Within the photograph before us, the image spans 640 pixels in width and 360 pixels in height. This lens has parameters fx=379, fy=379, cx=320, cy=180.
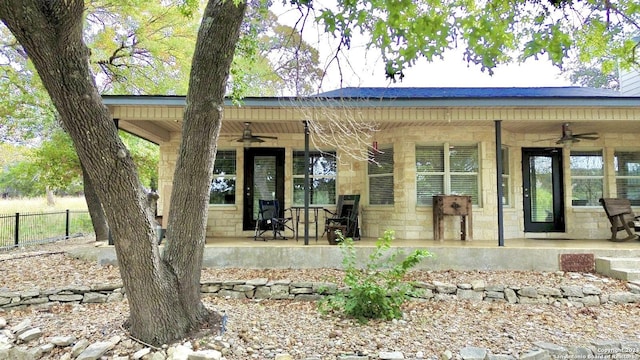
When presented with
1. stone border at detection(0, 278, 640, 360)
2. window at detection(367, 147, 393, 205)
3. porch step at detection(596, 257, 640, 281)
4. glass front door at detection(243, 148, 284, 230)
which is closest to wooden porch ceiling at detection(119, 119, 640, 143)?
glass front door at detection(243, 148, 284, 230)

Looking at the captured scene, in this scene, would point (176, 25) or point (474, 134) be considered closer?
point (474, 134)

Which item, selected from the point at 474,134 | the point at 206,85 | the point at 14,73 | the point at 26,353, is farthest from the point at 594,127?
the point at 14,73

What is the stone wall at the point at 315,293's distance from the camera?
4.82 meters

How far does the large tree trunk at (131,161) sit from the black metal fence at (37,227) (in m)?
7.31

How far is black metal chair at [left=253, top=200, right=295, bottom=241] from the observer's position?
709 cm

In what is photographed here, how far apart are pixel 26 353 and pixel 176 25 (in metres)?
7.83

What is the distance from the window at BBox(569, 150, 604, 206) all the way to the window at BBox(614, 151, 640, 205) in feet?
1.12

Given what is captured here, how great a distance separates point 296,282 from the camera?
5160 mm

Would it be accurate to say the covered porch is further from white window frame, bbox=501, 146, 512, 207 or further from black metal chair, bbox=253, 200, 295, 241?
black metal chair, bbox=253, 200, 295, 241

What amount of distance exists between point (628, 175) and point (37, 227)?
1337 cm

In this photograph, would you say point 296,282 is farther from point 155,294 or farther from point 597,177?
point 597,177

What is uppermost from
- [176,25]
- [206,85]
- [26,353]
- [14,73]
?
[176,25]

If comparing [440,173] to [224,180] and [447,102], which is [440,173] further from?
[224,180]

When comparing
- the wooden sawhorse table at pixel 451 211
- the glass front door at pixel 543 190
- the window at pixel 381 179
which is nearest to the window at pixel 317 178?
the window at pixel 381 179
